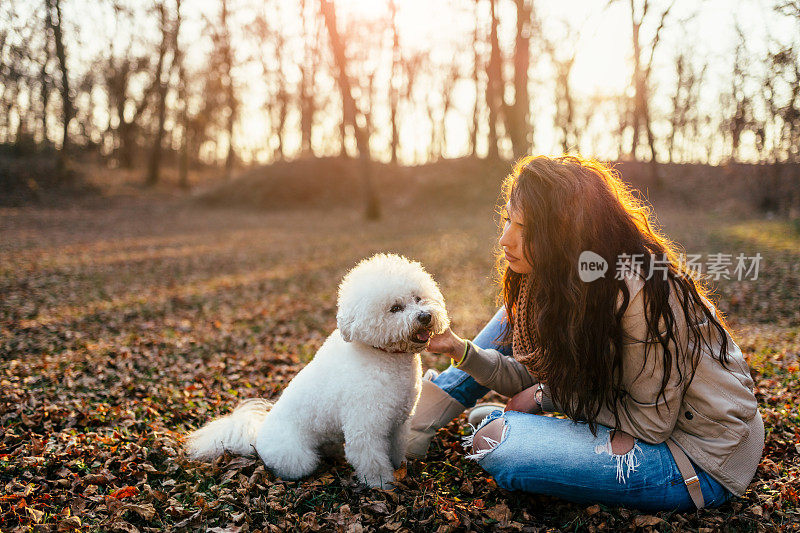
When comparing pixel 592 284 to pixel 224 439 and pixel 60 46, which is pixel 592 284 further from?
pixel 60 46

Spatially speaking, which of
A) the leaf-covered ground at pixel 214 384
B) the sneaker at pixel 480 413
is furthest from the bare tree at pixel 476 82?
the sneaker at pixel 480 413

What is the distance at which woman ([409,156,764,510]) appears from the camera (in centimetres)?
238

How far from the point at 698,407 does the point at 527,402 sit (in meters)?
0.97

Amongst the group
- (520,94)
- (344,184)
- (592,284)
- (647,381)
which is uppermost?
(520,94)

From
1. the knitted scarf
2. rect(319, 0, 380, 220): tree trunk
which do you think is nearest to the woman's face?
the knitted scarf

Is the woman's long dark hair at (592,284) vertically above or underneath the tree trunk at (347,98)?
underneath

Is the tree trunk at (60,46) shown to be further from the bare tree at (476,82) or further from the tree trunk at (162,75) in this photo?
the bare tree at (476,82)

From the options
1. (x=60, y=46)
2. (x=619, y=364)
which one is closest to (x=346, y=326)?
(x=619, y=364)

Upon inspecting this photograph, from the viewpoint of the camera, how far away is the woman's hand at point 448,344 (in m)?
2.95

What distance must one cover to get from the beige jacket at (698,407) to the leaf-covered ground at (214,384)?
0.36 metres

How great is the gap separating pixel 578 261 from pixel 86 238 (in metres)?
14.4

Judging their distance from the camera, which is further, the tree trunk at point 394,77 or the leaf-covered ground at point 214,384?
the tree trunk at point 394,77

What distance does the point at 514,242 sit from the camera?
8.71ft

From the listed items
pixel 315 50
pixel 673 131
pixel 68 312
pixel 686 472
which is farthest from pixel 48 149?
pixel 673 131
